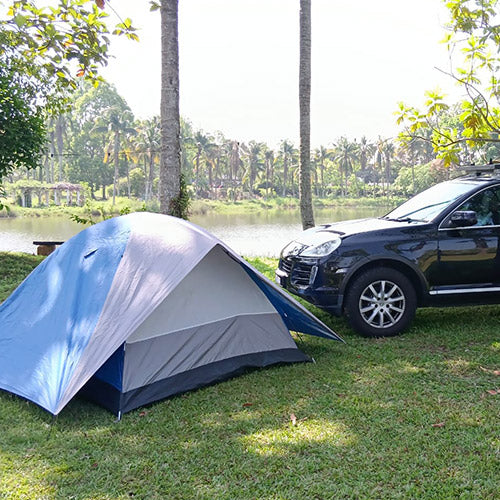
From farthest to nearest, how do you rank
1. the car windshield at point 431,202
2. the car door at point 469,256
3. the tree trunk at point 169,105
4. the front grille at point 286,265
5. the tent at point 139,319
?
the tree trunk at point 169,105 → the front grille at point 286,265 → the car windshield at point 431,202 → the car door at point 469,256 → the tent at point 139,319

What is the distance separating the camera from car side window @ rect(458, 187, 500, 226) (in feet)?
19.0

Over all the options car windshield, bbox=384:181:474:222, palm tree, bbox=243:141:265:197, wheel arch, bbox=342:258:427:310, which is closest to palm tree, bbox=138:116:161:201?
palm tree, bbox=243:141:265:197

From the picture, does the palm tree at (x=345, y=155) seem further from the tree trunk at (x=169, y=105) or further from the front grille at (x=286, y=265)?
the front grille at (x=286, y=265)

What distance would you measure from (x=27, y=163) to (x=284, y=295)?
7008 millimetres

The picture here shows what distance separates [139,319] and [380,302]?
2.68 meters

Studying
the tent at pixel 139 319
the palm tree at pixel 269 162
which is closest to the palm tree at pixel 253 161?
the palm tree at pixel 269 162

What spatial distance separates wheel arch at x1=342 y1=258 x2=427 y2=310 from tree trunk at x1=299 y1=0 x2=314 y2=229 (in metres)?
5.53

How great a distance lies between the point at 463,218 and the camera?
553cm

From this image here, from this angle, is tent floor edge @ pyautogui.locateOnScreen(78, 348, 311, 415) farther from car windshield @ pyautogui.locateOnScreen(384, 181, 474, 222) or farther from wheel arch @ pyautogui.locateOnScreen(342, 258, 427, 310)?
car windshield @ pyautogui.locateOnScreen(384, 181, 474, 222)

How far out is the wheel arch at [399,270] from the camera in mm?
5561

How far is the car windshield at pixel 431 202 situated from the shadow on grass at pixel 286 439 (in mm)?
1765

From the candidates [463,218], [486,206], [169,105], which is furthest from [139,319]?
[169,105]

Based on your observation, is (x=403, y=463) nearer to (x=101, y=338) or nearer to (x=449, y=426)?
(x=449, y=426)

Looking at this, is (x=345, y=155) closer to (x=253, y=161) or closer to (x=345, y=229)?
(x=253, y=161)
